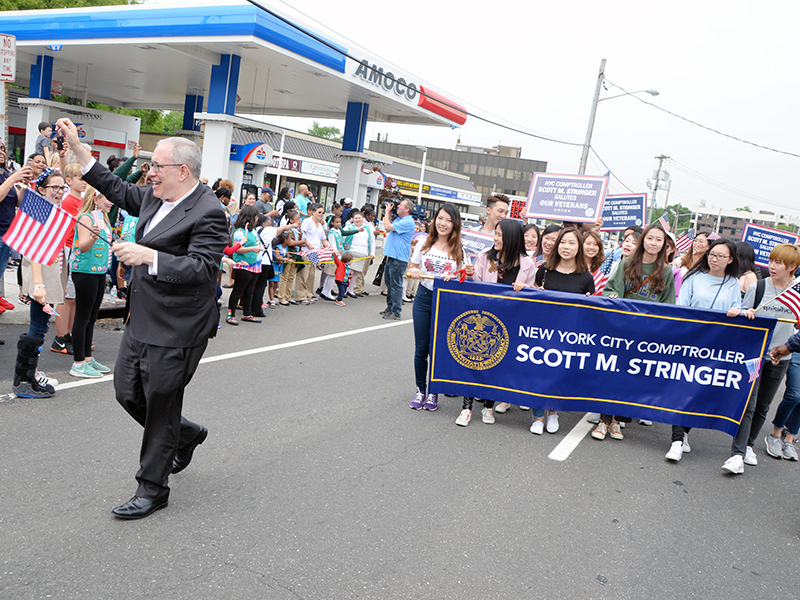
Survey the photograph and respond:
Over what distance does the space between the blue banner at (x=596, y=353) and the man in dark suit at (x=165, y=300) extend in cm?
291

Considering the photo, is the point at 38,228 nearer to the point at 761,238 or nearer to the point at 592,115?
the point at 761,238

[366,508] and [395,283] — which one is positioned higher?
[395,283]

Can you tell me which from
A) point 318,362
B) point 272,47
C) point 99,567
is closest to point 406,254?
point 318,362

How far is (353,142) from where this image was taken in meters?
21.8

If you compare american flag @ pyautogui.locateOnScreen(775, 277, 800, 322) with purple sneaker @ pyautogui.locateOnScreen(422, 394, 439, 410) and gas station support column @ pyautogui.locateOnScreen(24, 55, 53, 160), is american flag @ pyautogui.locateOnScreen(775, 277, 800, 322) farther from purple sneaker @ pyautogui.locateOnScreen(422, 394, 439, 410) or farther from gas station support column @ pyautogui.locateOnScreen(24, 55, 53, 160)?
gas station support column @ pyautogui.locateOnScreen(24, 55, 53, 160)

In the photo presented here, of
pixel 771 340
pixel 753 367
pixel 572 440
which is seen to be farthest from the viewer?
pixel 572 440

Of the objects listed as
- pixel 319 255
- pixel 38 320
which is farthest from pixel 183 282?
pixel 319 255

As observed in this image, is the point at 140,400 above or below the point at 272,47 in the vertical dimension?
below

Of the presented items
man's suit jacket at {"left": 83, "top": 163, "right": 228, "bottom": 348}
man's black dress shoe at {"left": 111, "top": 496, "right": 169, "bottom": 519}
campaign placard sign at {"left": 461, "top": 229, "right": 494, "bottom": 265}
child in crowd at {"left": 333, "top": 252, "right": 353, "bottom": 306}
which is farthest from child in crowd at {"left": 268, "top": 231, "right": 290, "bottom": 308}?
man's black dress shoe at {"left": 111, "top": 496, "right": 169, "bottom": 519}

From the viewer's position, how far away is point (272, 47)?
1475 centimetres

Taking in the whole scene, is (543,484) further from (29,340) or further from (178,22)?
(178,22)

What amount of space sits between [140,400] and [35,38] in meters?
19.7

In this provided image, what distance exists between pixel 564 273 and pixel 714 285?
138 cm

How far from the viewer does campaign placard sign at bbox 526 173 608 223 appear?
477 inches
